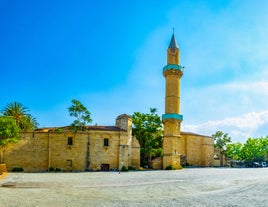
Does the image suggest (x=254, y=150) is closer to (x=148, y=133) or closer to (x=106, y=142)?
(x=148, y=133)

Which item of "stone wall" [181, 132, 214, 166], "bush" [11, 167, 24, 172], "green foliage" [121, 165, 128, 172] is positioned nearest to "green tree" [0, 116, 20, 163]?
"bush" [11, 167, 24, 172]

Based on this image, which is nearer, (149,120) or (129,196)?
(129,196)

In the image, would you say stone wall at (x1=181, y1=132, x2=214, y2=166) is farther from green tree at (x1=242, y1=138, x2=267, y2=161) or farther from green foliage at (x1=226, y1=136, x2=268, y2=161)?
green tree at (x1=242, y1=138, x2=267, y2=161)

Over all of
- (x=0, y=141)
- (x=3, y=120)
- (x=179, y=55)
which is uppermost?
(x=179, y=55)

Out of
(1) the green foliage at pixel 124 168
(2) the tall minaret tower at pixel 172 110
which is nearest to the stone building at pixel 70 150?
(1) the green foliage at pixel 124 168

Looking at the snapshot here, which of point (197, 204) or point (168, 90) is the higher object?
point (168, 90)

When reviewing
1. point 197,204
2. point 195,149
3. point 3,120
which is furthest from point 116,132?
point 197,204

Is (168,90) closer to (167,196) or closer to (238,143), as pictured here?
(167,196)

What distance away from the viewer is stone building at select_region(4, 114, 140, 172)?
36125mm

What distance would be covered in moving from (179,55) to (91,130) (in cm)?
1915

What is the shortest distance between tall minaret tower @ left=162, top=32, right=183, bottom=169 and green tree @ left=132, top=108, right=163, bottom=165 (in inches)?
143

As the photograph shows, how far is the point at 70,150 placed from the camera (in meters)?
36.9

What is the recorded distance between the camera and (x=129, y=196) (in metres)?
14.2

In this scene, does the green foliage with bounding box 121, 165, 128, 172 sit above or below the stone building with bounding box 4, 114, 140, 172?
below
